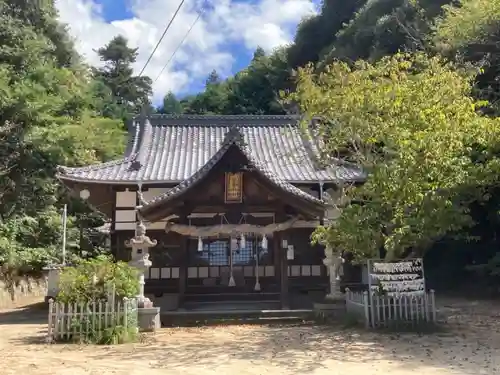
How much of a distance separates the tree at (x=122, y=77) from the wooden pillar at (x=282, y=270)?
38486 millimetres

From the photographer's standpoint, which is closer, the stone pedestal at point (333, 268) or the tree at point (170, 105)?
the stone pedestal at point (333, 268)

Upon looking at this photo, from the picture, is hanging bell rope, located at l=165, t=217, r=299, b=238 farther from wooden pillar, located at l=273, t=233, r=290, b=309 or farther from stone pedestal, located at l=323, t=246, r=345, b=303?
stone pedestal, located at l=323, t=246, r=345, b=303

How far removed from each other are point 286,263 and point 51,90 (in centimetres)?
1663

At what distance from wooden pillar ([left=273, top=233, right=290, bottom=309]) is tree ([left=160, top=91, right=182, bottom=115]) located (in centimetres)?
4548

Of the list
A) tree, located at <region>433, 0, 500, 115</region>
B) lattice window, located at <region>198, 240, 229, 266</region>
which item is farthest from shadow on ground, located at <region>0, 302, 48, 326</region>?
tree, located at <region>433, 0, 500, 115</region>

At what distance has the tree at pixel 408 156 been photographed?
10.5 m

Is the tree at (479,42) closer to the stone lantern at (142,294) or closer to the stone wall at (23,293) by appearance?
the stone lantern at (142,294)

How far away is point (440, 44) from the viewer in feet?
68.4

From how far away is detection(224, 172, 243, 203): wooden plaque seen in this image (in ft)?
48.8

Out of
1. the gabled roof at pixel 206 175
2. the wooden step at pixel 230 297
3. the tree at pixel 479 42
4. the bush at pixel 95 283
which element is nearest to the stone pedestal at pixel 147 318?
the bush at pixel 95 283

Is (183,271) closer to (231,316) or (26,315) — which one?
(231,316)

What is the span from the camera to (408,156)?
33.8 feet

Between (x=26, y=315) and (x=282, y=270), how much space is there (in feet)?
28.9

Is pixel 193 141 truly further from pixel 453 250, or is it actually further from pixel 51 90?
pixel 453 250
